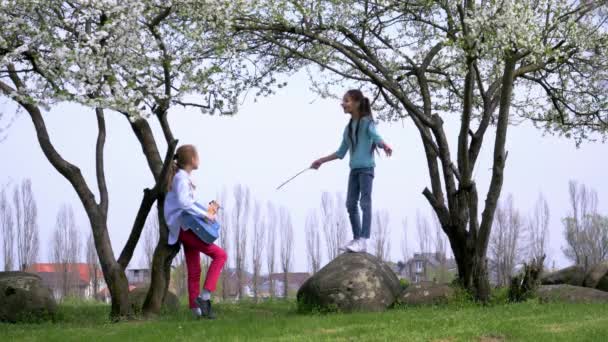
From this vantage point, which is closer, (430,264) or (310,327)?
(310,327)

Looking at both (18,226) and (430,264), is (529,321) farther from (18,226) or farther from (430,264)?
(430,264)

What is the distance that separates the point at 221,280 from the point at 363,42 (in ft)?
66.8

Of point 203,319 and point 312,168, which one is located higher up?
point 312,168

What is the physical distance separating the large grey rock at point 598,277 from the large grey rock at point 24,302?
462 inches

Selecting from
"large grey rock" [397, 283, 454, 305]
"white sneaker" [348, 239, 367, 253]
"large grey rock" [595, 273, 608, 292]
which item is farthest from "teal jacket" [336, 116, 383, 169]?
"large grey rock" [595, 273, 608, 292]

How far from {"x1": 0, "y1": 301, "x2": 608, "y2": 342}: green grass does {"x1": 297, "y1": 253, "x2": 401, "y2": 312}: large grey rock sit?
0.47m

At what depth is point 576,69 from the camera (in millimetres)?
18266

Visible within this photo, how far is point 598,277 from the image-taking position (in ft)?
57.4

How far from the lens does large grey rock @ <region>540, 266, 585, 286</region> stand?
62.9ft

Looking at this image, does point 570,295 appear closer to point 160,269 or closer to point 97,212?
point 160,269

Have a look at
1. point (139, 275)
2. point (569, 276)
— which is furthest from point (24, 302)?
point (139, 275)

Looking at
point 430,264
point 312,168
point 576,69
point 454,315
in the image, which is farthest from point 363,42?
point 430,264

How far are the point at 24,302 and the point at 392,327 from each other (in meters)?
8.33

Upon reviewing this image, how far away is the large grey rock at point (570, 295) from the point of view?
13383 mm
